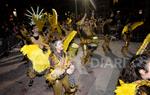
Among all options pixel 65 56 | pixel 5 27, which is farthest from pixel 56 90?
pixel 5 27

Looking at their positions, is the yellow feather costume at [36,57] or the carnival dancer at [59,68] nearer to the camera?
the yellow feather costume at [36,57]

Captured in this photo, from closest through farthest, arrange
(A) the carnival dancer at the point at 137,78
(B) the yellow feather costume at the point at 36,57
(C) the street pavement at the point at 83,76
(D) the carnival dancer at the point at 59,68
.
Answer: (A) the carnival dancer at the point at 137,78, (B) the yellow feather costume at the point at 36,57, (D) the carnival dancer at the point at 59,68, (C) the street pavement at the point at 83,76

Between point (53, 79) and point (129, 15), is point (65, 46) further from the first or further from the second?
point (129, 15)

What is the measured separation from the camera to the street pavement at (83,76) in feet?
28.2

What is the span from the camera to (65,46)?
21.5 feet

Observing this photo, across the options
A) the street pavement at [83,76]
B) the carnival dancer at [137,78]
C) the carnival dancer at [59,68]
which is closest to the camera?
the carnival dancer at [137,78]

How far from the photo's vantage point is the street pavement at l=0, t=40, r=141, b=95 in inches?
338

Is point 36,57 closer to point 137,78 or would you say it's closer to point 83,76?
point 137,78

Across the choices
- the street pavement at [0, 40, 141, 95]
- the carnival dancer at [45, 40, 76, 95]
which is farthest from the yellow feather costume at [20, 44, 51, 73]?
the street pavement at [0, 40, 141, 95]

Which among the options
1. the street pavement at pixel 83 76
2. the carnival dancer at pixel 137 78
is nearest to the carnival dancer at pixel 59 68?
the street pavement at pixel 83 76

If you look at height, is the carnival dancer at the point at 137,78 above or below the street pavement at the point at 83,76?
above

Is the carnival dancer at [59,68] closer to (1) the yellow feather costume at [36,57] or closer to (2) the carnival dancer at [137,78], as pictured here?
(1) the yellow feather costume at [36,57]

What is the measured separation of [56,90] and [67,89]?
336 millimetres

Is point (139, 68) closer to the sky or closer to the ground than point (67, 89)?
closer to the sky
